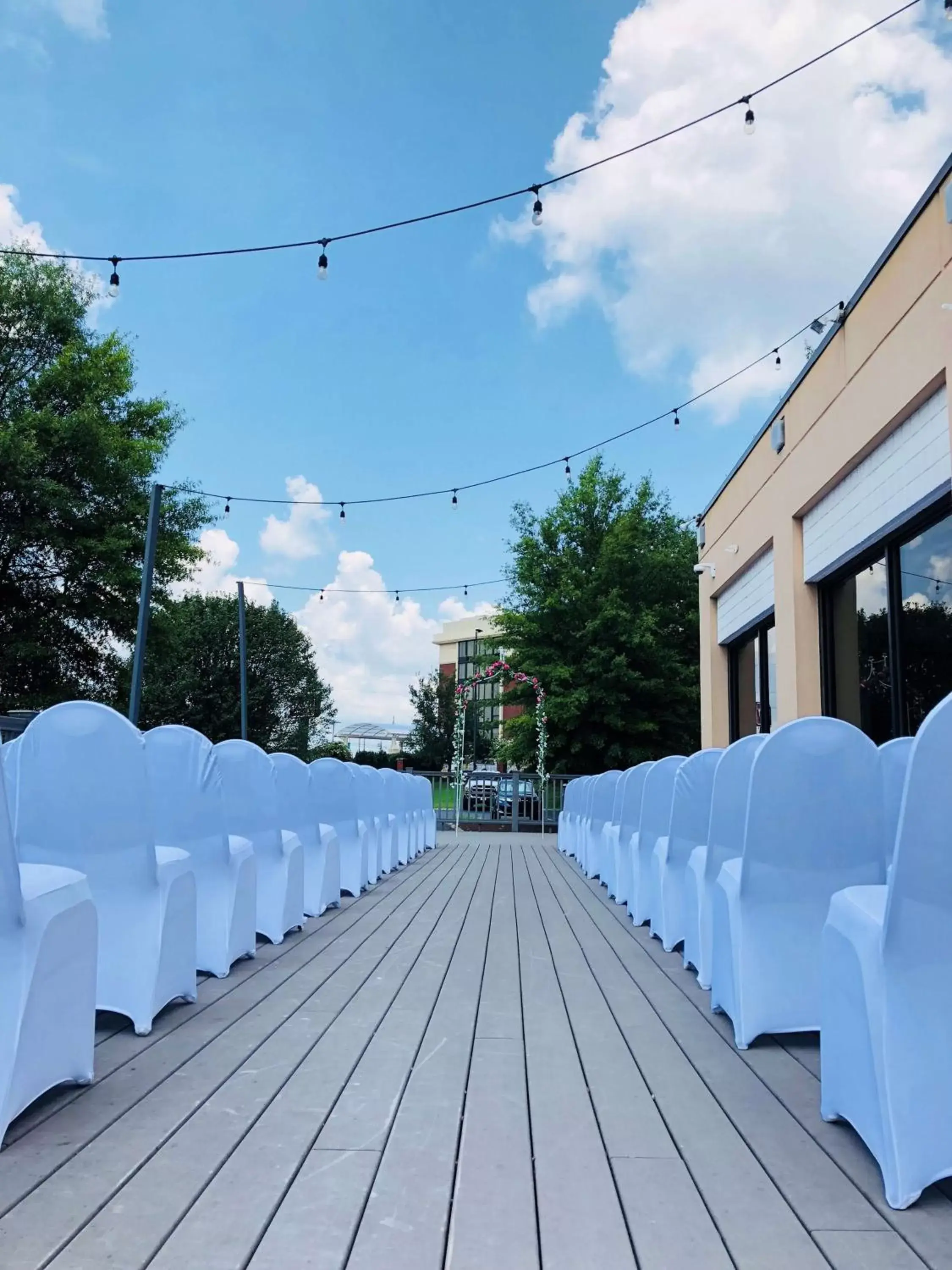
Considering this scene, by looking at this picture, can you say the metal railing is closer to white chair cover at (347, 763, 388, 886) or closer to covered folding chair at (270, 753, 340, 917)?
white chair cover at (347, 763, 388, 886)

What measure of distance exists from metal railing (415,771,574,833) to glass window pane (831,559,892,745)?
8552 millimetres

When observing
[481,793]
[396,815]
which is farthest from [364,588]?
[396,815]

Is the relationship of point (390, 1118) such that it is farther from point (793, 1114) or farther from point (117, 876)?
point (117, 876)

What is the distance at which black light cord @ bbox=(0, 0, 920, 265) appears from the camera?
543 cm

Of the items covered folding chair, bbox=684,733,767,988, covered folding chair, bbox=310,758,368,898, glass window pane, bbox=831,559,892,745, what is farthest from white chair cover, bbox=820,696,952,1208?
glass window pane, bbox=831,559,892,745

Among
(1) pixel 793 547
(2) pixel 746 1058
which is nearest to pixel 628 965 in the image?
(2) pixel 746 1058

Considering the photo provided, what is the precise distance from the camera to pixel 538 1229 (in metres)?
1.48

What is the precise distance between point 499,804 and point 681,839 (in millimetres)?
11942

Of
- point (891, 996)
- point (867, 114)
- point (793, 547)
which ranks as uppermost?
point (867, 114)

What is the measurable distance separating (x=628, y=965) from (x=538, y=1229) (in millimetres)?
2495

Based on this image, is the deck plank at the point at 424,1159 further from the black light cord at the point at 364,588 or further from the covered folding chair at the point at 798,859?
the black light cord at the point at 364,588

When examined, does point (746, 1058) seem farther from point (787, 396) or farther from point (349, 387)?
point (349, 387)

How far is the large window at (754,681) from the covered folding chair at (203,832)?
6.29m

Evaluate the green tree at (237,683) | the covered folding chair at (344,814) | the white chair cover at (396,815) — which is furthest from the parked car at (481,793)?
the green tree at (237,683)
